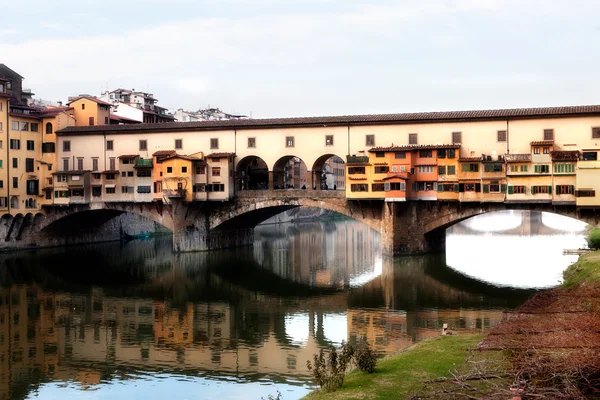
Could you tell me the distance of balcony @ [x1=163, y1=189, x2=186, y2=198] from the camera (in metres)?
55.5

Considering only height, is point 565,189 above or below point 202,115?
below

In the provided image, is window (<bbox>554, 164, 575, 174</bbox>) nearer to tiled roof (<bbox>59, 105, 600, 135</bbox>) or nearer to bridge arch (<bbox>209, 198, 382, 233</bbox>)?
tiled roof (<bbox>59, 105, 600, 135</bbox>)

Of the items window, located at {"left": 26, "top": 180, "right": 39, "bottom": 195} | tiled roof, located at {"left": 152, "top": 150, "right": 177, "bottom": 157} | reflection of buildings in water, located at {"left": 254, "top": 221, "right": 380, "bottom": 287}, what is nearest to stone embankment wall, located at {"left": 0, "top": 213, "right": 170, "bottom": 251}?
window, located at {"left": 26, "top": 180, "right": 39, "bottom": 195}

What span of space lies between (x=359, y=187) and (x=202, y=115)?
6186cm

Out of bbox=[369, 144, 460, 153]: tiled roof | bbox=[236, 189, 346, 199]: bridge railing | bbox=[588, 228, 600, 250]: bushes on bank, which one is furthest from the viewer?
bbox=[236, 189, 346, 199]: bridge railing

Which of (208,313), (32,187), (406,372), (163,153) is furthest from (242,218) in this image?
(406,372)

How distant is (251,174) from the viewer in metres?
63.2

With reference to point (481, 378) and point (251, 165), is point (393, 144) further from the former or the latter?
point (481, 378)

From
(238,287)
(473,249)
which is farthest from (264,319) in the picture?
(473,249)

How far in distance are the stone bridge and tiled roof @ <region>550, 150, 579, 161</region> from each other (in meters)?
3.69

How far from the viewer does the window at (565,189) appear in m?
46.2

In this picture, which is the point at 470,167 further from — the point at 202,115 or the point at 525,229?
the point at 202,115

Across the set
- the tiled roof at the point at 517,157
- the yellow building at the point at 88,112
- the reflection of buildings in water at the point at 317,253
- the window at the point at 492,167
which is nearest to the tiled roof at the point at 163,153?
the yellow building at the point at 88,112

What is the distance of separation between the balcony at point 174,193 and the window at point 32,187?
13646 millimetres
